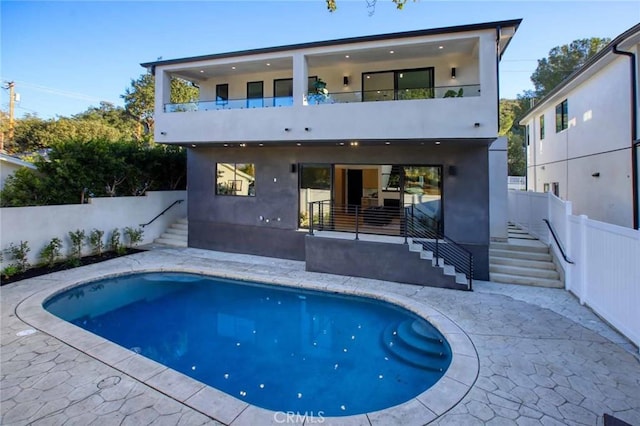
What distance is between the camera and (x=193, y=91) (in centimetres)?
2661

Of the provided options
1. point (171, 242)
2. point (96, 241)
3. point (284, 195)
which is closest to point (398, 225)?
point (284, 195)

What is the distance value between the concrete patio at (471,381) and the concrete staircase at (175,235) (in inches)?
283

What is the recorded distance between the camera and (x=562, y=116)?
15.9 meters

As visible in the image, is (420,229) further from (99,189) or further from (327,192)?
(99,189)

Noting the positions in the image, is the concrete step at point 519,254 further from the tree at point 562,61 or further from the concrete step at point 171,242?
the tree at point 562,61

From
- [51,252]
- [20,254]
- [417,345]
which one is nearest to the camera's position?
[417,345]

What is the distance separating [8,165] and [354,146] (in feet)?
48.6

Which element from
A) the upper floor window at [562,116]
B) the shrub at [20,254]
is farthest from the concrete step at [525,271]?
the shrub at [20,254]

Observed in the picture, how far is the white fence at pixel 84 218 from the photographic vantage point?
35.3ft

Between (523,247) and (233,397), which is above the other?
(523,247)

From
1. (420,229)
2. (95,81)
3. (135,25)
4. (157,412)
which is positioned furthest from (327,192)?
(95,81)

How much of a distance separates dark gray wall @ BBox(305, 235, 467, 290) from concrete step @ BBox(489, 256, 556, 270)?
2.41 m

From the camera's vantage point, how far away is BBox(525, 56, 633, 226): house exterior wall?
1051 cm

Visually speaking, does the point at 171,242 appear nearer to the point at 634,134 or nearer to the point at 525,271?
the point at 525,271
